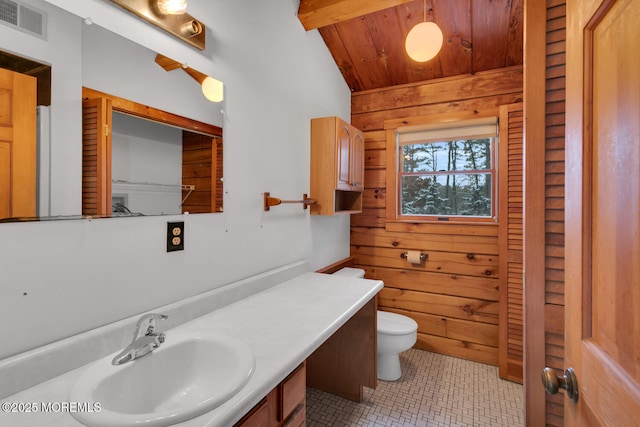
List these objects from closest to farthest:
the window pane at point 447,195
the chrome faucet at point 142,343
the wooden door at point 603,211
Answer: the wooden door at point 603,211, the chrome faucet at point 142,343, the window pane at point 447,195

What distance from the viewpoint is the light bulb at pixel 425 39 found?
1679 mm

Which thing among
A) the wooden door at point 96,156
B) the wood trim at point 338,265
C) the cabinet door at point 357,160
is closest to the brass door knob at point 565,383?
the wooden door at point 96,156

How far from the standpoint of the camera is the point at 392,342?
7.07 feet

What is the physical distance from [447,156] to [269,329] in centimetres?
219

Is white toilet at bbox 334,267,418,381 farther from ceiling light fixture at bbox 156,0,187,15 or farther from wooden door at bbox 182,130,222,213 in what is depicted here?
ceiling light fixture at bbox 156,0,187,15

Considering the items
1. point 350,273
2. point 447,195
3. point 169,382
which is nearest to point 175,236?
point 169,382

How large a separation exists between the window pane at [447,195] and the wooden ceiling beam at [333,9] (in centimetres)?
139

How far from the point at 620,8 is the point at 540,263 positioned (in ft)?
2.45

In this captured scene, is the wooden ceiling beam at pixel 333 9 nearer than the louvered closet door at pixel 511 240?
Yes

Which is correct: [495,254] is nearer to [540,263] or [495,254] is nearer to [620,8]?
[540,263]

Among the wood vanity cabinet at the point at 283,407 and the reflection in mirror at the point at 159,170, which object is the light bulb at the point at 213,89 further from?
the wood vanity cabinet at the point at 283,407

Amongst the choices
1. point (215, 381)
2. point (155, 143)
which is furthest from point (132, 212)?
point (215, 381)

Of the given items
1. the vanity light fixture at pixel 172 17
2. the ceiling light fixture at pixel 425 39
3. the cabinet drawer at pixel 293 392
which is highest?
the ceiling light fixture at pixel 425 39

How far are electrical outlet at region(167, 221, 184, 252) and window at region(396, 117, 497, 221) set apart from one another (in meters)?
1.99
